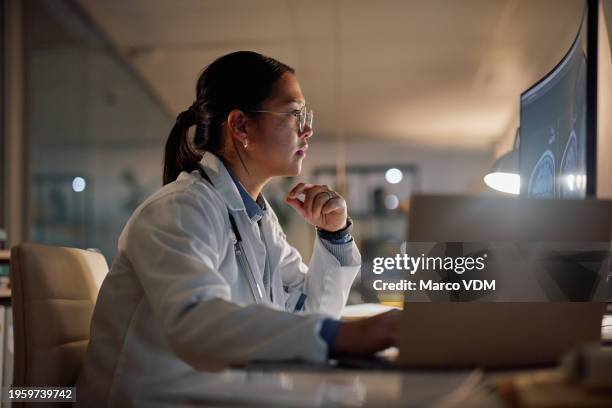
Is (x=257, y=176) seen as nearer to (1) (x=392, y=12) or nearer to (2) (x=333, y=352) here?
(2) (x=333, y=352)

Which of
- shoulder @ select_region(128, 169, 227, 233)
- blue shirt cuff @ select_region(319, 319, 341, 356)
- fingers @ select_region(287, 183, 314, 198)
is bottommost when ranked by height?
blue shirt cuff @ select_region(319, 319, 341, 356)

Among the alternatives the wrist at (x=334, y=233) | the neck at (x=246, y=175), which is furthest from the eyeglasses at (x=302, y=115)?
the wrist at (x=334, y=233)

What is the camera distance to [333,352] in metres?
0.71

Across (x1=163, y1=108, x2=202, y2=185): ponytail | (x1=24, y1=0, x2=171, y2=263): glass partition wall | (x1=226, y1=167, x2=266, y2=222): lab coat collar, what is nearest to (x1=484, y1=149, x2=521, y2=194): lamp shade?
(x1=226, y1=167, x2=266, y2=222): lab coat collar

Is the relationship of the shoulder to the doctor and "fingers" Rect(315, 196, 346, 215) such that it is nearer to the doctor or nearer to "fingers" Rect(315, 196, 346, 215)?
the doctor

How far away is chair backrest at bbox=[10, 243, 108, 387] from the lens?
40.1 inches

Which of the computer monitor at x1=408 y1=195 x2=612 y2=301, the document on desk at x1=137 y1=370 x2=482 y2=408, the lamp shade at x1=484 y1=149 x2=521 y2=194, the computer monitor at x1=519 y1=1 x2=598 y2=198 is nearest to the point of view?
the document on desk at x1=137 y1=370 x2=482 y2=408

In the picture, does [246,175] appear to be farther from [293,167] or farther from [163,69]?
[163,69]

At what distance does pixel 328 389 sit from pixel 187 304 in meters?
0.27

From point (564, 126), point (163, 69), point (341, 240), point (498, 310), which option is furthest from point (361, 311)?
point (163, 69)

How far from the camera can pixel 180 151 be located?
1323 mm

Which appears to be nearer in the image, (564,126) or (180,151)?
(564,126)

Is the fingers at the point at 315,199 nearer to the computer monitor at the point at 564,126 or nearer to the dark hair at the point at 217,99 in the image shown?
the dark hair at the point at 217,99

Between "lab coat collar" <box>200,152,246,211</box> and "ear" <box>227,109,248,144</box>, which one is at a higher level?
"ear" <box>227,109,248,144</box>
